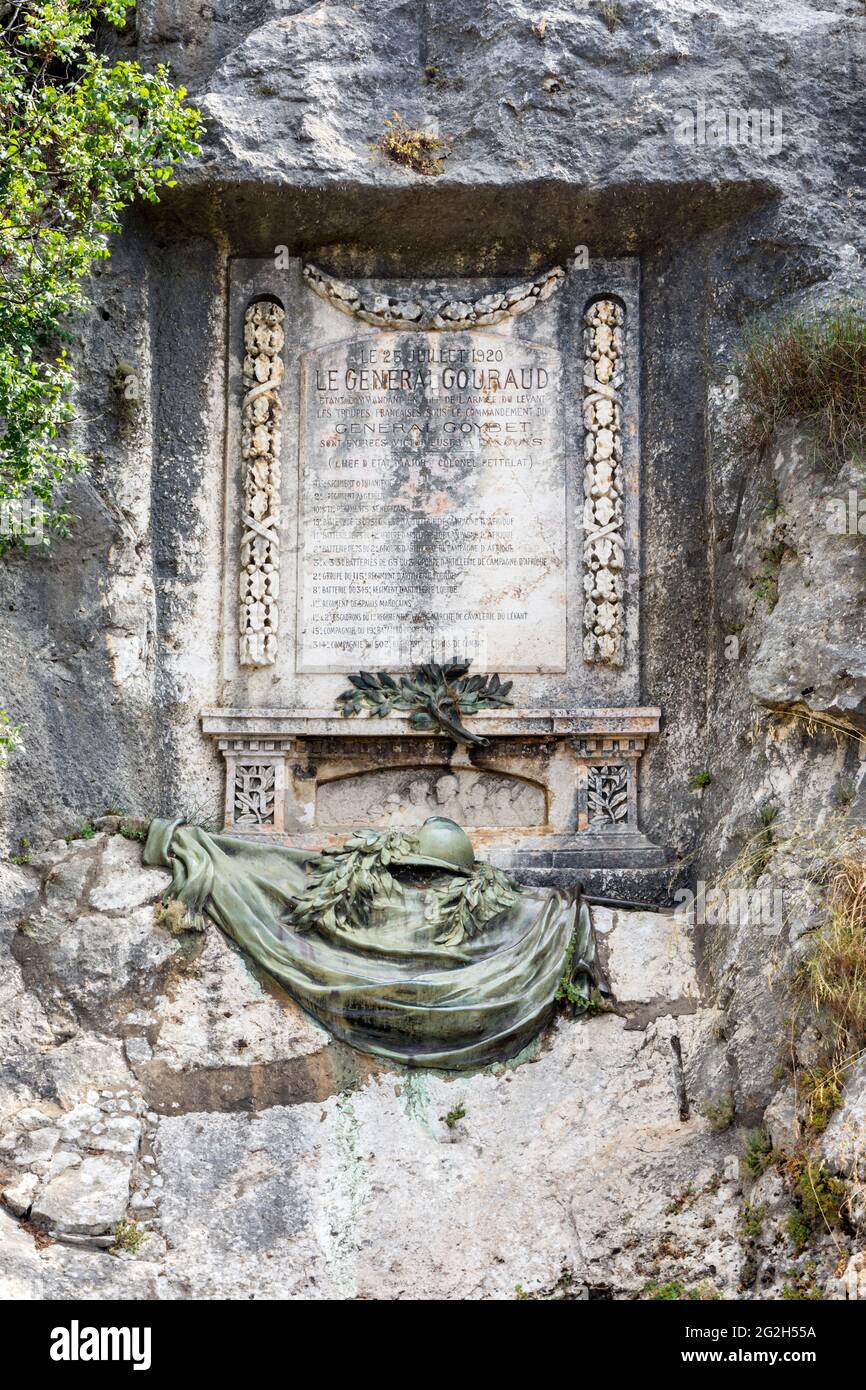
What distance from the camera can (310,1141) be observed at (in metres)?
8.18

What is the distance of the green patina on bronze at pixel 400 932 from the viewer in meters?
8.51

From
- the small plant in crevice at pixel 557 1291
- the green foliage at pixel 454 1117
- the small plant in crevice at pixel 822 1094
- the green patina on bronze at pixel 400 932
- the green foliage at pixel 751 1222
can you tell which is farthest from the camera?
the green patina on bronze at pixel 400 932

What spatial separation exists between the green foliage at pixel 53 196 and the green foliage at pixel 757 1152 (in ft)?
14.3

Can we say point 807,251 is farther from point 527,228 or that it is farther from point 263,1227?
point 263,1227

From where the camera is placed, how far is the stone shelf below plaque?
376 inches

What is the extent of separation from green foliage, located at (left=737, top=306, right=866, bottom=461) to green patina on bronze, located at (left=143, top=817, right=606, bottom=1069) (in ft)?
8.64

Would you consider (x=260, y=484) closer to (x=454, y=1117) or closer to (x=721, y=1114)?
(x=454, y=1117)

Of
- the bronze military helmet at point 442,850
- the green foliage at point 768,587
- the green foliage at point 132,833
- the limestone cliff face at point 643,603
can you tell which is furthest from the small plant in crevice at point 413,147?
the green foliage at point 132,833

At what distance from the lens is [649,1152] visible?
810 centimetres

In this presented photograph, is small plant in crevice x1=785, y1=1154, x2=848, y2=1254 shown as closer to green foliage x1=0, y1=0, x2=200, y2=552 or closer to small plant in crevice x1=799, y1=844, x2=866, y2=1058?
small plant in crevice x1=799, y1=844, x2=866, y2=1058

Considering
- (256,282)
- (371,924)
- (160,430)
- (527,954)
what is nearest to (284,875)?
(371,924)

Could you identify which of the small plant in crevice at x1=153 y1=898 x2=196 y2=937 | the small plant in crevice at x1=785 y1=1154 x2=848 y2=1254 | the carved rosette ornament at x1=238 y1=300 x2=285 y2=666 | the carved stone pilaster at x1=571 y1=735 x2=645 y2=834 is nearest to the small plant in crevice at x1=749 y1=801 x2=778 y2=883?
the carved stone pilaster at x1=571 y1=735 x2=645 y2=834

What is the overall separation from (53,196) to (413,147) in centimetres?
212

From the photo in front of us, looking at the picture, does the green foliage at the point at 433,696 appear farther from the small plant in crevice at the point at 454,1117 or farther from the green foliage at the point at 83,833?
the small plant in crevice at the point at 454,1117
